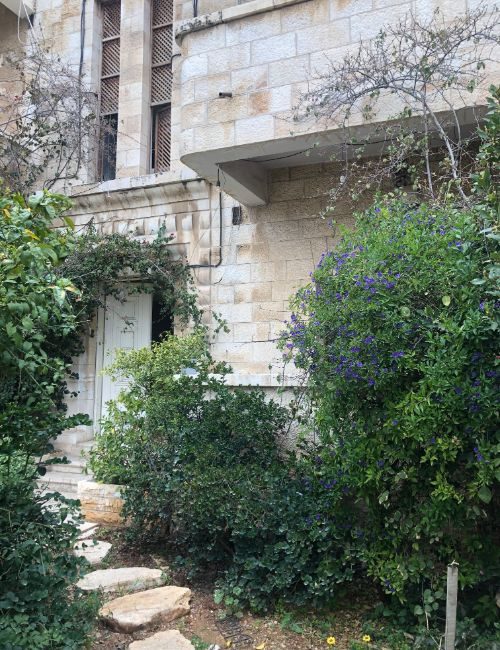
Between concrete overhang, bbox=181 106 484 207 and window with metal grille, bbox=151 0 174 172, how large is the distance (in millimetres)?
2281

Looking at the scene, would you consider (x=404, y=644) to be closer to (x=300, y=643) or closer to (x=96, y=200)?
(x=300, y=643)

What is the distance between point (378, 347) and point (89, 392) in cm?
575

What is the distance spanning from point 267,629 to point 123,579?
1.09 metres

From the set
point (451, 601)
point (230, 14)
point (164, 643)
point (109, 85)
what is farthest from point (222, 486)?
point (109, 85)

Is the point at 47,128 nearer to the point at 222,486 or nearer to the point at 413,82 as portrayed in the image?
the point at 413,82

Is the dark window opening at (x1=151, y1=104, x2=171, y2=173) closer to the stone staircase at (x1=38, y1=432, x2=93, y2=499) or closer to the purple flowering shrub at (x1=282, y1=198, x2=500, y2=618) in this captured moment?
the stone staircase at (x1=38, y1=432, x2=93, y2=499)

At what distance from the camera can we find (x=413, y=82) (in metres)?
4.46

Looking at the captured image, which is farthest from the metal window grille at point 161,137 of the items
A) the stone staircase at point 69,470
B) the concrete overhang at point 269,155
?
the stone staircase at point 69,470

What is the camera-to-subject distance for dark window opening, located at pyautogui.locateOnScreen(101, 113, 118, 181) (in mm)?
8132

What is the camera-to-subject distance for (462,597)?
3205mm

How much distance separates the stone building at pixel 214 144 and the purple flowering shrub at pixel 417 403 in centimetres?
176

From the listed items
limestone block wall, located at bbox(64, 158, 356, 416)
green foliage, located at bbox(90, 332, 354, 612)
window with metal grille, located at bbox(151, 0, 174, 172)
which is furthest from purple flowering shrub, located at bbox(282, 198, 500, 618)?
window with metal grille, located at bbox(151, 0, 174, 172)

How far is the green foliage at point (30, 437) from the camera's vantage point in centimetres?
261

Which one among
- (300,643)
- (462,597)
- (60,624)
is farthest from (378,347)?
(60,624)
